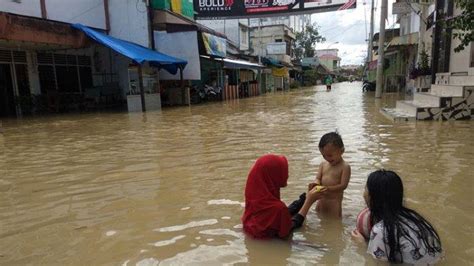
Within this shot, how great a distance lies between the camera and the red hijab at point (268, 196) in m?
→ 3.16

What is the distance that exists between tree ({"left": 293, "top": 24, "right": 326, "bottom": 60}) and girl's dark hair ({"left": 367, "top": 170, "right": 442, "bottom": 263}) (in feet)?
209

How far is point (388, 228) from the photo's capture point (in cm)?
261

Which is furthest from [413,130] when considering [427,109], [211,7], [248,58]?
[248,58]

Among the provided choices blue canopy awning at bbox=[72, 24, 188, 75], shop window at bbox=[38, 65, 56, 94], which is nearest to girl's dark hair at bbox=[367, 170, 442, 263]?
blue canopy awning at bbox=[72, 24, 188, 75]

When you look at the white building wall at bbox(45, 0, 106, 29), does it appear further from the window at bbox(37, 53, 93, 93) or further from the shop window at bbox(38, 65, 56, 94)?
the shop window at bbox(38, 65, 56, 94)

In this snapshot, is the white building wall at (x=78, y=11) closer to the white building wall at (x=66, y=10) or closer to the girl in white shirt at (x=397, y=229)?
the white building wall at (x=66, y=10)

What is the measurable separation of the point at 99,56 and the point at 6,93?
4.63m

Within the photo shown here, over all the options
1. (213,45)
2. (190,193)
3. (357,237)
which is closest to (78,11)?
(213,45)

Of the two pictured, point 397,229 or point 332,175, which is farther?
point 332,175

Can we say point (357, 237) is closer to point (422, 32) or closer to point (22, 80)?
point (22, 80)

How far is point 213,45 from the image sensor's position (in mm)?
21734

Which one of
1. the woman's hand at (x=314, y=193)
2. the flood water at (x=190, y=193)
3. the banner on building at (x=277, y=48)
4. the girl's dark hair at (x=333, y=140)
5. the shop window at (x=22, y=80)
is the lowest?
the flood water at (x=190, y=193)

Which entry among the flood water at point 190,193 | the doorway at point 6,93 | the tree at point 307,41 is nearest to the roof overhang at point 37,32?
the doorway at point 6,93

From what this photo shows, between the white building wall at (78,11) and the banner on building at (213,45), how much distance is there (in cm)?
495
